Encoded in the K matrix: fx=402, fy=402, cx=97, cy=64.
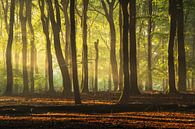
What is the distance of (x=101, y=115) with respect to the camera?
2230 centimetres

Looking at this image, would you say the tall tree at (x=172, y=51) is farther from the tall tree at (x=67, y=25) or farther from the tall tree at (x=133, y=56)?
the tall tree at (x=67, y=25)

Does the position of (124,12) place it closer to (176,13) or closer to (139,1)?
A: (176,13)

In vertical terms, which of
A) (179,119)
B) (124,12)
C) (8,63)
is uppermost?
(124,12)

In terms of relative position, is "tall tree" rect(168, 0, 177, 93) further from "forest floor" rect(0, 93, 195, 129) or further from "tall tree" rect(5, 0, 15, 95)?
"tall tree" rect(5, 0, 15, 95)

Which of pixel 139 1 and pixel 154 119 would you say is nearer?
pixel 154 119

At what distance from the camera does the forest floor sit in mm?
17469

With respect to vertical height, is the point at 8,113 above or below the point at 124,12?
below

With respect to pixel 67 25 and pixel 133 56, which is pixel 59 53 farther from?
pixel 67 25

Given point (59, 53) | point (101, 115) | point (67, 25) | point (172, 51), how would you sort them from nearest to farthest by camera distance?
point (101, 115)
point (172, 51)
point (59, 53)
point (67, 25)

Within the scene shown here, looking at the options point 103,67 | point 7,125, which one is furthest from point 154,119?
point 103,67

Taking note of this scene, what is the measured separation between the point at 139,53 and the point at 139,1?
52.4 feet

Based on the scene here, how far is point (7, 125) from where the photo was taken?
58.2ft

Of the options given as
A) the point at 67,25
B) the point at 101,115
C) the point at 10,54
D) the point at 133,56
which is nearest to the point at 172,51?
the point at 133,56

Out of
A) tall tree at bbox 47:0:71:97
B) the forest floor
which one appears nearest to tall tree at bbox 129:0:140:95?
the forest floor
